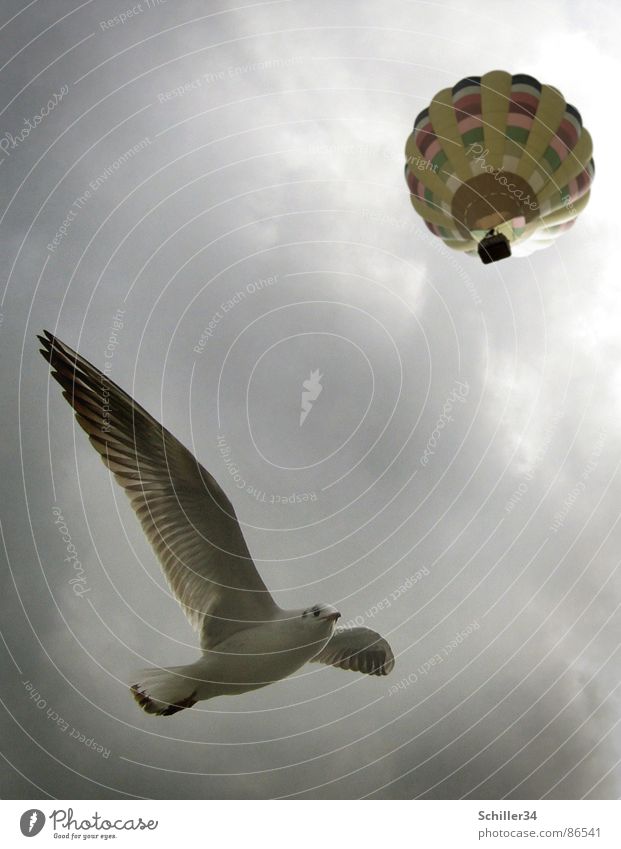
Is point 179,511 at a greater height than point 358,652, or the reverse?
point 179,511

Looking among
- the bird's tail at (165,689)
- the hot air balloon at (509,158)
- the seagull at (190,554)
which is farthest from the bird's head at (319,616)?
the hot air balloon at (509,158)

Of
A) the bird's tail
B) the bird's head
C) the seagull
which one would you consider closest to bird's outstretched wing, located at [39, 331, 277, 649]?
the seagull

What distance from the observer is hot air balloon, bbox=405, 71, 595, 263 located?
2180 centimetres

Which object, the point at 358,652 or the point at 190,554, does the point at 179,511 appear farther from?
the point at 358,652

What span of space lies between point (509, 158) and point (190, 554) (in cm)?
1717

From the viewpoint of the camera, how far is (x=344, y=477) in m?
31.7

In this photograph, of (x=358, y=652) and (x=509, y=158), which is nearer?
(x=358, y=652)

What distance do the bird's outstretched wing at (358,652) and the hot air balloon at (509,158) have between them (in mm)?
13914

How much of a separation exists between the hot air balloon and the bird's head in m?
13.3

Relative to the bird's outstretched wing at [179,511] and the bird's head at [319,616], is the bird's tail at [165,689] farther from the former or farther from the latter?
the bird's head at [319,616]

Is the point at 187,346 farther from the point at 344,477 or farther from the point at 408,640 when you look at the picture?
the point at 408,640

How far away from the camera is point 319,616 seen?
61.7 feet

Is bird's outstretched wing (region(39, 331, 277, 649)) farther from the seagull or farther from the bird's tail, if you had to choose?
the bird's tail

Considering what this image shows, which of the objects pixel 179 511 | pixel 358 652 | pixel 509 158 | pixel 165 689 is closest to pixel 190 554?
pixel 179 511
